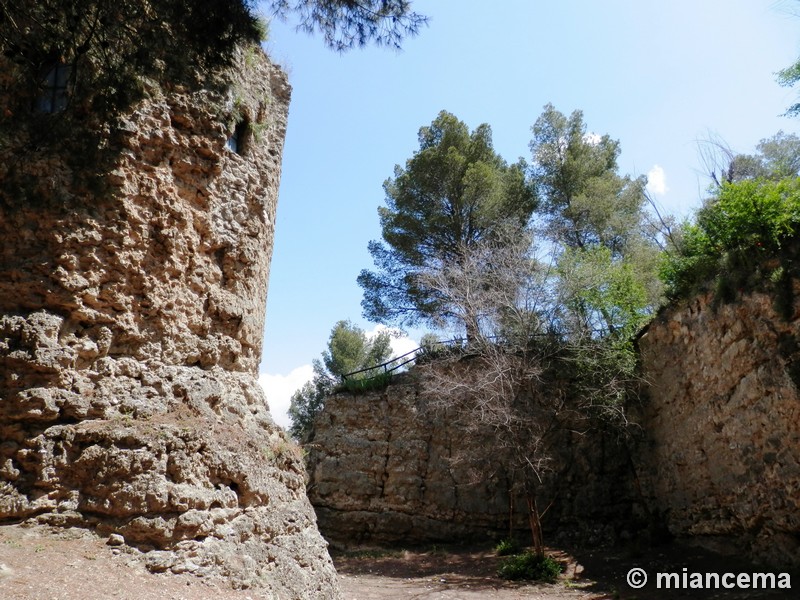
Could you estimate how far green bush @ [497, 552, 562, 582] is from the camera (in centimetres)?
1112

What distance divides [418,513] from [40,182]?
1198cm

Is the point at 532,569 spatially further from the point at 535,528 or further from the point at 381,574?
the point at 381,574

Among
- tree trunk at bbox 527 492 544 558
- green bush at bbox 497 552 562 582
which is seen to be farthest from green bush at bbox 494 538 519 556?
green bush at bbox 497 552 562 582

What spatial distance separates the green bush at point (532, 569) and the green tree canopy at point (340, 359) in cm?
1723

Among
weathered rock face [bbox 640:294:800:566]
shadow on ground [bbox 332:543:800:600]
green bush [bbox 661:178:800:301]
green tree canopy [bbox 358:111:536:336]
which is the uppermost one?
green tree canopy [bbox 358:111:536:336]

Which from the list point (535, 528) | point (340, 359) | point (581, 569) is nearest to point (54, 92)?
point (535, 528)

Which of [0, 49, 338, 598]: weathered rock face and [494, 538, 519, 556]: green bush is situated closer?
[0, 49, 338, 598]: weathered rock face

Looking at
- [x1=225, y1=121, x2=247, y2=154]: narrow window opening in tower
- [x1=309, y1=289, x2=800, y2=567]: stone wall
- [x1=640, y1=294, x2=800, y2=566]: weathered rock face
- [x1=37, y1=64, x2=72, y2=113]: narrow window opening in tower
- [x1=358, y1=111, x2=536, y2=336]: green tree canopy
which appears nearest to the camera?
[x1=37, y1=64, x2=72, y2=113]: narrow window opening in tower

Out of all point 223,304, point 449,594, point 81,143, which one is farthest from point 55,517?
point 449,594

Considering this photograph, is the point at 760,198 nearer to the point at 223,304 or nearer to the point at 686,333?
the point at 686,333

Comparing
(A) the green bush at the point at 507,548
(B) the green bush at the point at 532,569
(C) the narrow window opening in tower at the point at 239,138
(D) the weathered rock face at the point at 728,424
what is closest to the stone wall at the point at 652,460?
(D) the weathered rock face at the point at 728,424

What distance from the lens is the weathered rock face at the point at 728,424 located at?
8445 mm

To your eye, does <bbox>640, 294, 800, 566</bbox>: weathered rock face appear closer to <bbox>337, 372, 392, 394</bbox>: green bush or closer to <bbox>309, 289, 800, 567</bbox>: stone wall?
<bbox>309, 289, 800, 567</bbox>: stone wall

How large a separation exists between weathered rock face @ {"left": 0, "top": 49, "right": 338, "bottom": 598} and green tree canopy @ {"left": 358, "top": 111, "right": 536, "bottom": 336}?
11495 mm
